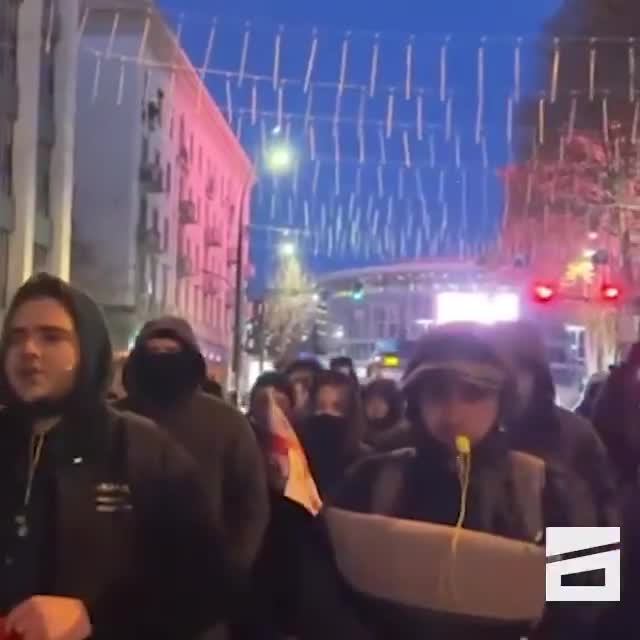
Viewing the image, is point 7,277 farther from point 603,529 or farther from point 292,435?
point 603,529

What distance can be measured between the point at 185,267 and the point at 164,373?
119ft

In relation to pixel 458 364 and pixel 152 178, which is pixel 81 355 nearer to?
pixel 458 364

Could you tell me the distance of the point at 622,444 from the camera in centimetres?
466

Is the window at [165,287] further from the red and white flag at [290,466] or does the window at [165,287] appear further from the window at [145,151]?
the red and white flag at [290,466]

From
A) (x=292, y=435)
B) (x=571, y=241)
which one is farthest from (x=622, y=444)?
(x=571, y=241)

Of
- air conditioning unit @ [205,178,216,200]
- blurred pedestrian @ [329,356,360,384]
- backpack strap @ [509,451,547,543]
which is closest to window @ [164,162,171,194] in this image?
air conditioning unit @ [205,178,216,200]

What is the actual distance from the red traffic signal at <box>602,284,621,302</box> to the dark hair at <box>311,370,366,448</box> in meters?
13.4

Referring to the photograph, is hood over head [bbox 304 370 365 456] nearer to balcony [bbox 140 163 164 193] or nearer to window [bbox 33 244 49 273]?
window [bbox 33 244 49 273]

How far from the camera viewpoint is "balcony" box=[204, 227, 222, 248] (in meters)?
43.3

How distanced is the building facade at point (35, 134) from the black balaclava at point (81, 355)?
20110 millimetres

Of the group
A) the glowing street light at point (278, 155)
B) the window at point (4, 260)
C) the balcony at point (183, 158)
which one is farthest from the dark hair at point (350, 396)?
the balcony at point (183, 158)

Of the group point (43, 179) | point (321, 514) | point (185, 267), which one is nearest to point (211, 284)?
point (185, 267)

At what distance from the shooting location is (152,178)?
115 ft

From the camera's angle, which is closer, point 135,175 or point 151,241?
point 135,175
